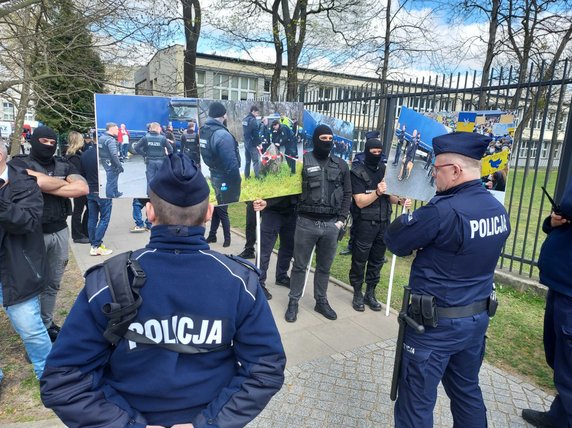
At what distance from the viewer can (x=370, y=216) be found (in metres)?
4.71

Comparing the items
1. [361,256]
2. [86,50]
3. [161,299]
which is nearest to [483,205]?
[161,299]

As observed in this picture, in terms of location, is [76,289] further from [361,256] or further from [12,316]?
[361,256]

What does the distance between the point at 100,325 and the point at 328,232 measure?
10.8 feet

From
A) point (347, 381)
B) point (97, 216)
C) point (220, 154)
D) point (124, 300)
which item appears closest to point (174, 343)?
point (124, 300)

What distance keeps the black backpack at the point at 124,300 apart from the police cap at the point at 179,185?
27 cm

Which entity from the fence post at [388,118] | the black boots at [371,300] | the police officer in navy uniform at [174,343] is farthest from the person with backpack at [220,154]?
the fence post at [388,118]

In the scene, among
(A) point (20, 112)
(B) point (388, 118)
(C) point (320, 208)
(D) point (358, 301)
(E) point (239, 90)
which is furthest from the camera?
(E) point (239, 90)

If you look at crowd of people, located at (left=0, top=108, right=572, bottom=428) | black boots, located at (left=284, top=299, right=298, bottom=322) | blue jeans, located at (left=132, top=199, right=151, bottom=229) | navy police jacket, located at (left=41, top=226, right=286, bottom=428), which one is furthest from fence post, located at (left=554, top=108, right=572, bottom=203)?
blue jeans, located at (left=132, top=199, right=151, bottom=229)

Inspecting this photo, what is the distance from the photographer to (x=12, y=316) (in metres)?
2.90

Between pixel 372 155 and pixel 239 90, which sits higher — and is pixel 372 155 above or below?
below

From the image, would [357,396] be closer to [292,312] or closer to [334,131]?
[292,312]

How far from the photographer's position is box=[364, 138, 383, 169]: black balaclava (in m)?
4.65

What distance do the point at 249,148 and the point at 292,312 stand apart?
206 centimetres

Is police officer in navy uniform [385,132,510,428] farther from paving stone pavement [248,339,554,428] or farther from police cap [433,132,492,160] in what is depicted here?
paving stone pavement [248,339,554,428]
